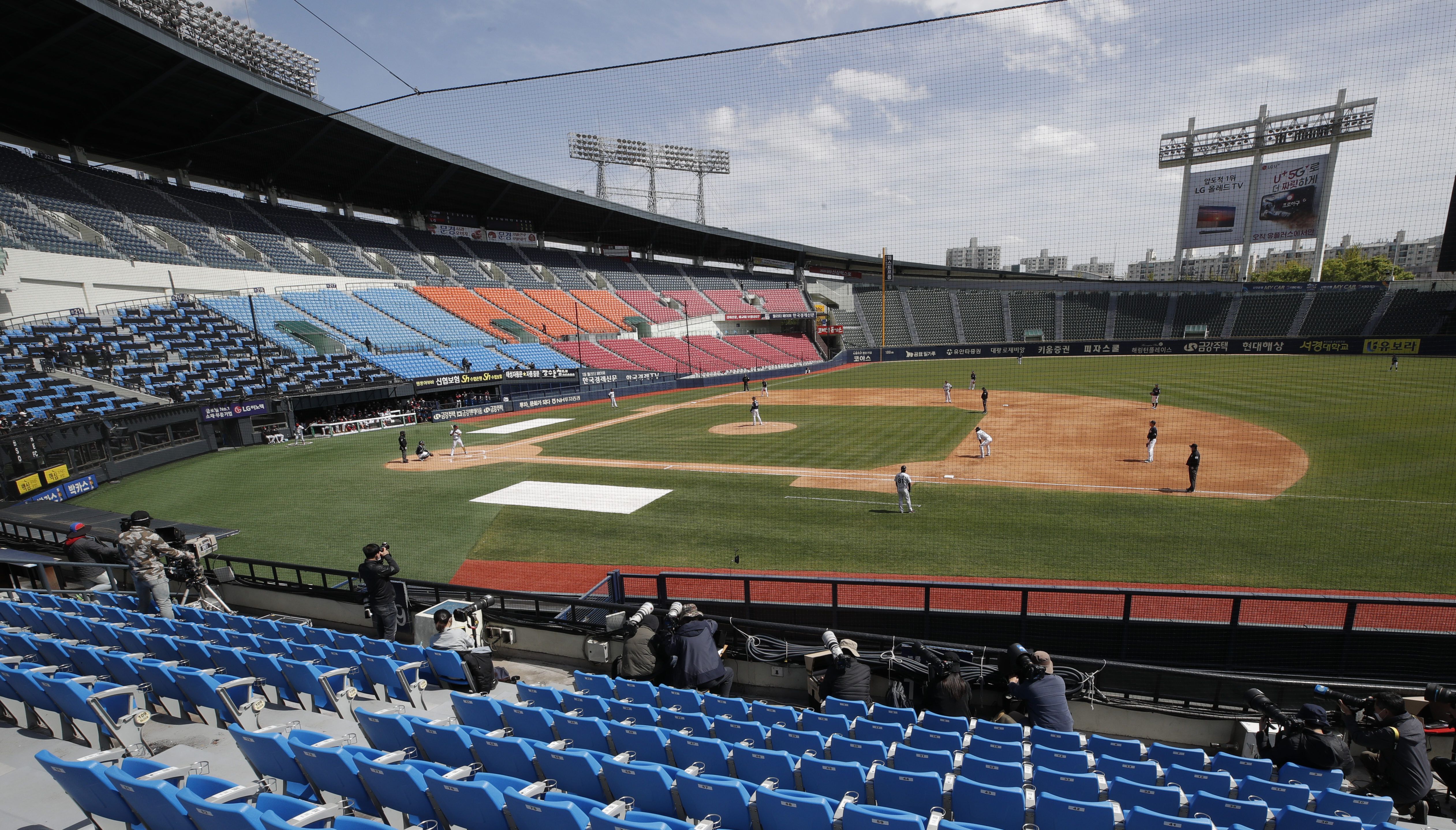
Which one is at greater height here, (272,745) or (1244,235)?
(1244,235)

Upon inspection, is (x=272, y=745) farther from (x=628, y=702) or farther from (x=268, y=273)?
(x=268, y=273)

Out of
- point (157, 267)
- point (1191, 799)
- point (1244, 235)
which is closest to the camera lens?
point (1191, 799)

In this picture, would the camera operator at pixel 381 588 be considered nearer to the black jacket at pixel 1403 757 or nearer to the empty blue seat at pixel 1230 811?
the empty blue seat at pixel 1230 811

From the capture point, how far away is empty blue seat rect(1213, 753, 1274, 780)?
5.20m

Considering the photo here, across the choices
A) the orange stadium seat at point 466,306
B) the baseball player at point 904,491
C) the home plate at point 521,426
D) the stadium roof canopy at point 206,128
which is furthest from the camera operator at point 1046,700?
the orange stadium seat at point 466,306

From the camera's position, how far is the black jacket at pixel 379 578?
7844 millimetres

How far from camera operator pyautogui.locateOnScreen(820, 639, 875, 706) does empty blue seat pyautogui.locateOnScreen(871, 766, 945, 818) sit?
184 cm

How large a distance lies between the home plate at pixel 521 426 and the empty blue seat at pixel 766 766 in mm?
27507

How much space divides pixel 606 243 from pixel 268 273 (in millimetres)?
34699

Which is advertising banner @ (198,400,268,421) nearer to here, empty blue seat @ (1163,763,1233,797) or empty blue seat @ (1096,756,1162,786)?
empty blue seat @ (1096,756,1162,786)

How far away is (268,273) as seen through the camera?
39.9 meters

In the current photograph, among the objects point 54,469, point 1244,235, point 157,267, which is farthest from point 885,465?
point 1244,235

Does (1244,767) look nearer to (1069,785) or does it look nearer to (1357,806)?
(1357,806)

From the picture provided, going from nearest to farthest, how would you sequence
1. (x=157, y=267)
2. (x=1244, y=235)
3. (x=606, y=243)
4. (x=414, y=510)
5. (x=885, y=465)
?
(x=414, y=510), (x=885, y=465), (x=157, y=267), (x=1244, y=235), (x=606, y=243)
